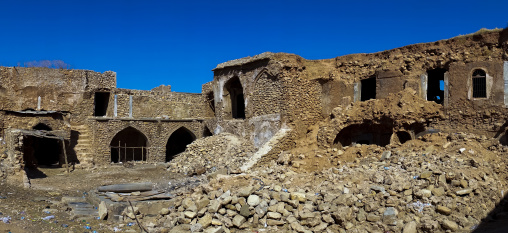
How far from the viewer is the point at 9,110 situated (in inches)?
833

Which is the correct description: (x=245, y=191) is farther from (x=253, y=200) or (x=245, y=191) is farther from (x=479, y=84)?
(x=479, y=84)

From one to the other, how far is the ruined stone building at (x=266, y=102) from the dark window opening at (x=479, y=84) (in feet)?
0.11

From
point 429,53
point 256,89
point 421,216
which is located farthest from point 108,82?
point 421,216

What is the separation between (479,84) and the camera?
15.2 meters

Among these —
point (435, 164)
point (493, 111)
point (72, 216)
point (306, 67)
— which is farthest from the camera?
point (306, 67)

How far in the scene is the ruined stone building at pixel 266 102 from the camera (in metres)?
15.3

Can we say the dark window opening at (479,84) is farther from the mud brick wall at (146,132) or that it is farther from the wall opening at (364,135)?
the mud brick wall at (146,132)

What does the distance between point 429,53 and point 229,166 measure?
30.5 ft

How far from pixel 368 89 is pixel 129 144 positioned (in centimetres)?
1488

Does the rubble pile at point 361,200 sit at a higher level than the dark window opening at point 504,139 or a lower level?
lower

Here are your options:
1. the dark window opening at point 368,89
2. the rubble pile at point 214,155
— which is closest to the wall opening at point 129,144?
the rubble pile at point 214,155

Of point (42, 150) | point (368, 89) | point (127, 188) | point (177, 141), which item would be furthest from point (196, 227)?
point (177, 141)

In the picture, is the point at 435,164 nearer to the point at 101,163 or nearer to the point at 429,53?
the point at 429,53

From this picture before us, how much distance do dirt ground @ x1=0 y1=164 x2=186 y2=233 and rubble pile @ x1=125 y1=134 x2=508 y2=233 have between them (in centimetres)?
160
